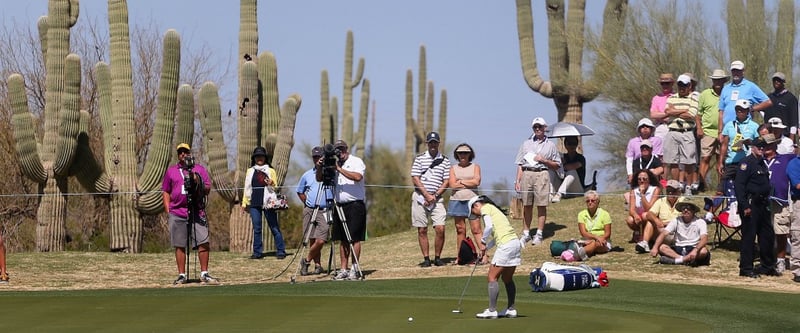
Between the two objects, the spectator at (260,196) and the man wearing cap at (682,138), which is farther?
the spectator at (260,196)

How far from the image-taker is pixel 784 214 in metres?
20.5

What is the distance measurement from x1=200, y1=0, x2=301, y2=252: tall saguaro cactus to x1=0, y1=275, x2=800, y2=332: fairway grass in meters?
7.72

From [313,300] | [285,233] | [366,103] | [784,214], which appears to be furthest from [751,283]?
[366,103]

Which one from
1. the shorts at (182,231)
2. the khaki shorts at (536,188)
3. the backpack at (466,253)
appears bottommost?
the backpack at (466,253)

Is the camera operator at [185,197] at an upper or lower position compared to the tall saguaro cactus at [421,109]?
lower

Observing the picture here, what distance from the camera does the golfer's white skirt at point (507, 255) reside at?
48.4ft

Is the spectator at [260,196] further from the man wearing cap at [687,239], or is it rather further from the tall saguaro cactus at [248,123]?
the man wearing cap at [687,239]

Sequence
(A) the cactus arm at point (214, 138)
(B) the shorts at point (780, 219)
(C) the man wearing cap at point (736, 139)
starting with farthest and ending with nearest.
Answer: (A) the cactus arm at point (214, 138)
(C) the man wearing cap at point (736, 139)
(B) the shorts at point (780, 219)

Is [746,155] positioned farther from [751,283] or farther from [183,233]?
[183,233]

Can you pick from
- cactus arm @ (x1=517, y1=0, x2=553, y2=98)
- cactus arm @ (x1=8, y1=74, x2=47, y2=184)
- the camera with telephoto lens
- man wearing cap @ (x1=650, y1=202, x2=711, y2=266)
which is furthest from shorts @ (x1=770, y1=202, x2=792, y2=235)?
cactus arm @ (x1=8, y1=74, x2=47, y2=184)

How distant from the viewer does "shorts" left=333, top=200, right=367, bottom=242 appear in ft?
67.6

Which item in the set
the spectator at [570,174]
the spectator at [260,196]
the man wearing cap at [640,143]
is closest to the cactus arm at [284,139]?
the spectator at [260,196]

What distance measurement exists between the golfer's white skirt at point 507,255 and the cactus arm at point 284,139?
12750mm

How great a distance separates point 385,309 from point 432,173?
664 cm
